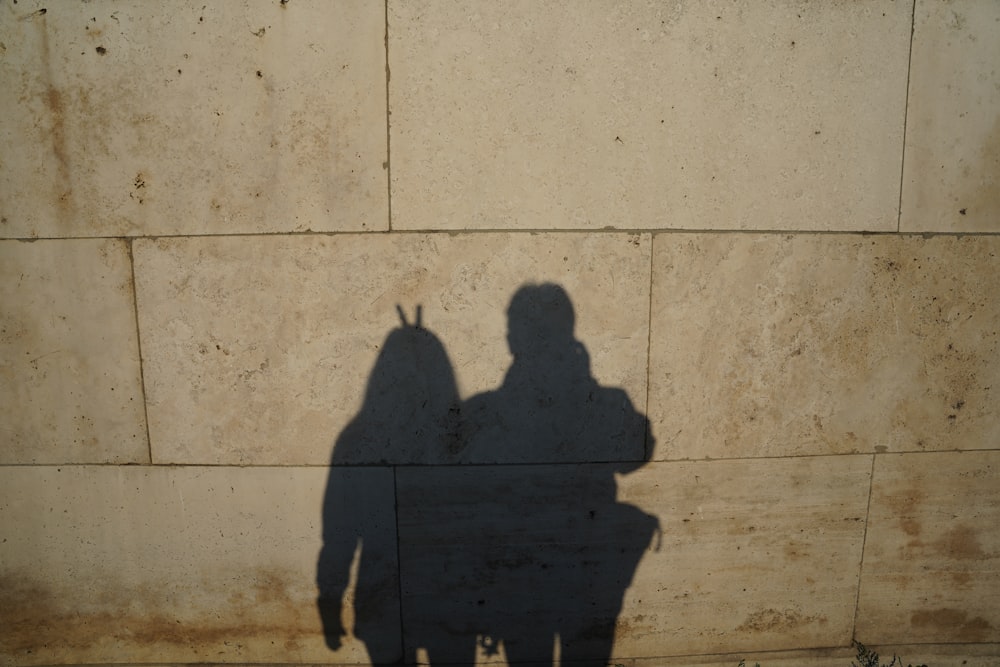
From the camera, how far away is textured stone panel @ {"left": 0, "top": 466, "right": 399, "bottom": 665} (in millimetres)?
2967

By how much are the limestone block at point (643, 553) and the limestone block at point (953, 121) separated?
5.54 ft

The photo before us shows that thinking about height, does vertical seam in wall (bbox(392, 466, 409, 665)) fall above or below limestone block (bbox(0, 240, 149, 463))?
below

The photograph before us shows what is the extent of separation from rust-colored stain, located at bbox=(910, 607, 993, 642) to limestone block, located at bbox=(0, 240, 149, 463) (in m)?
5.35

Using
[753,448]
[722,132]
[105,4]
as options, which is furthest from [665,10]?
[105,4]

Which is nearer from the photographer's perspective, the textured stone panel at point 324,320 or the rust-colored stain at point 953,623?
the textured stone panel at point 324,320

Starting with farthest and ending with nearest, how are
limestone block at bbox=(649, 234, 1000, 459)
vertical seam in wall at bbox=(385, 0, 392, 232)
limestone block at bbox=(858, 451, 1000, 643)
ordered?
limestone block at bbox=(858, 451, 1000, 643)
limestone block at bbox=(649, 234, 1000, 459)
vertical seam in wall at bbox=(385, 0, 392, 232)

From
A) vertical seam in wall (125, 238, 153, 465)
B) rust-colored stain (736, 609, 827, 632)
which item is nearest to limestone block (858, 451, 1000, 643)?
rust-colored stain (736, 609, 827, 632)

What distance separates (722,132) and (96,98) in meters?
3.69

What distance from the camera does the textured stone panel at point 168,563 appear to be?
297 cm

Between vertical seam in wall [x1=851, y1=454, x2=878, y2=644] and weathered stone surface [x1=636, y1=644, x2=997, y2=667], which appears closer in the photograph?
vertical seam in wall [x1=851, y1=454, x2=878, y2=644]

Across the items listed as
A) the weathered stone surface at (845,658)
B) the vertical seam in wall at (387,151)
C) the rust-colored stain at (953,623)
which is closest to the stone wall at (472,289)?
the vertical seam in wall at (387,151)

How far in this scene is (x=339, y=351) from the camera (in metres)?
2.85

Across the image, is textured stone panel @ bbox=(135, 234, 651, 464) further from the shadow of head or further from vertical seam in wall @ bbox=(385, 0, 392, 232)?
vertical seam in wall @ bbox=(385, 0, 392, 232)

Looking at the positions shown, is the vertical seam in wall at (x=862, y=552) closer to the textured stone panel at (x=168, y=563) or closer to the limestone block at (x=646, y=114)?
the limestone block at (x=646, y=114)
